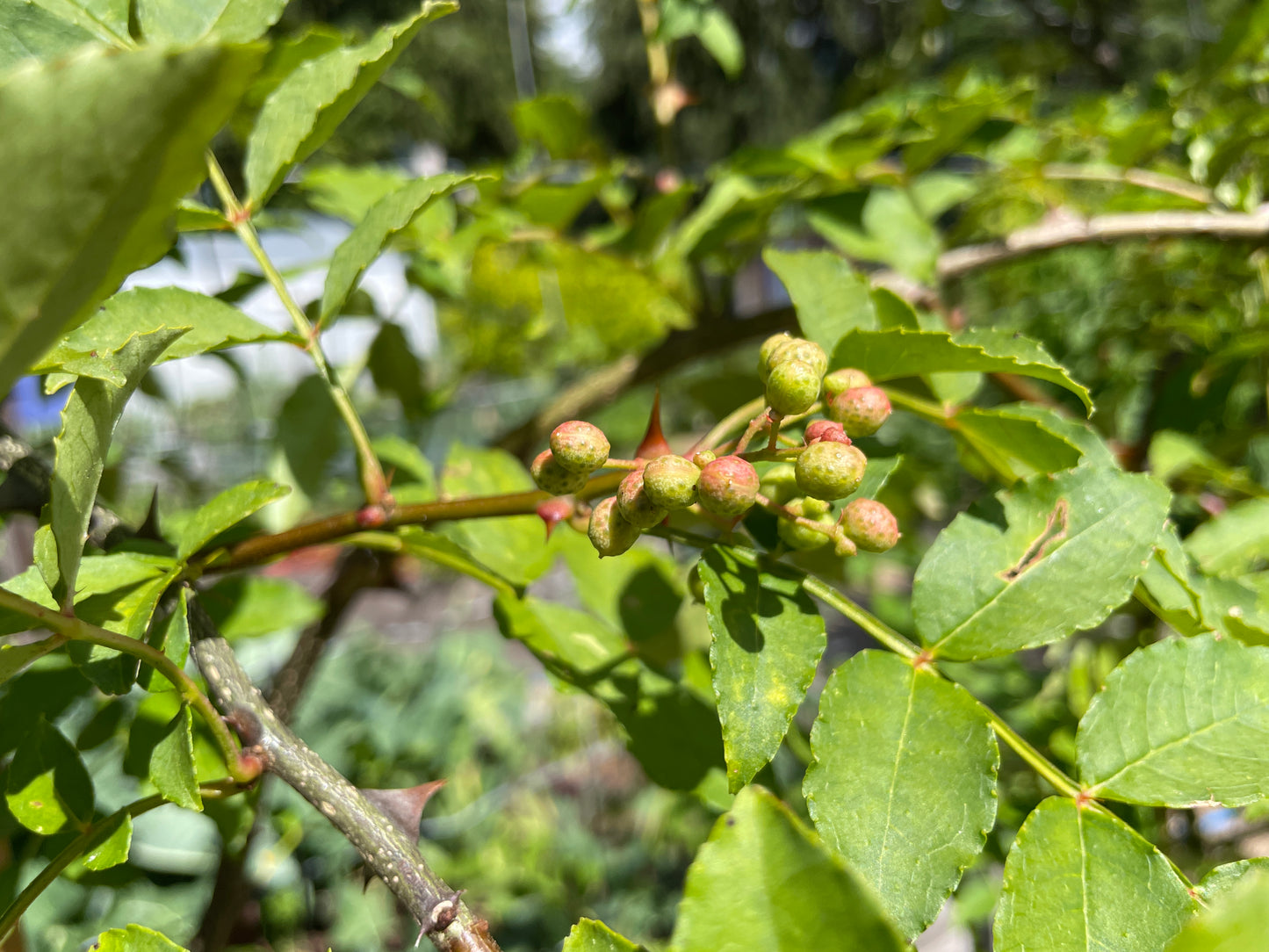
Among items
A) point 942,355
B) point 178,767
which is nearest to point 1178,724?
point 942,355

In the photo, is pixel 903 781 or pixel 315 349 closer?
pixel 903 781

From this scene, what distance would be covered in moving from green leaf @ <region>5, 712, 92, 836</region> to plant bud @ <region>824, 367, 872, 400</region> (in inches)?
18.5

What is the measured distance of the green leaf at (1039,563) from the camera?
460 millimetres

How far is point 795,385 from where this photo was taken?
44 centimetres

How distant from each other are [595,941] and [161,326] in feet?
1.17

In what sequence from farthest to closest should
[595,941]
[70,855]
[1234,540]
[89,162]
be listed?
[1234,540]
[70,855]
[595,941]
[89,162]

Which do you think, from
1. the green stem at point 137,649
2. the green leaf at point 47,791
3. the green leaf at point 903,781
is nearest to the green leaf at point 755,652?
the green leaf at point 903,781

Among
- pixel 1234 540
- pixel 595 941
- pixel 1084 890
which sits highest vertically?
pixel 595 941

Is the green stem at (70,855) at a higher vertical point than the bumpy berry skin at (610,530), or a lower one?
lower

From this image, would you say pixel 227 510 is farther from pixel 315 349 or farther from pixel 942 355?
pixel 942 355

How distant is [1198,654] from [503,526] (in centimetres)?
46

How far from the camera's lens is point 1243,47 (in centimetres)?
95

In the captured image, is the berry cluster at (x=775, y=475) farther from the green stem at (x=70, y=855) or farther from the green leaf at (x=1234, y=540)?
the green leaf at (x=1234, y=540)

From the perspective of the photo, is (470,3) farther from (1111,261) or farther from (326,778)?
(326,778)
